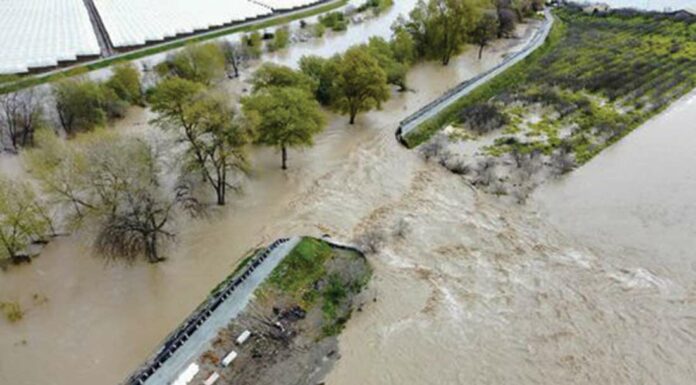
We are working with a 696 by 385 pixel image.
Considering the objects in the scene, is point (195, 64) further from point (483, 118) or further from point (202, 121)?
point (483, 118)

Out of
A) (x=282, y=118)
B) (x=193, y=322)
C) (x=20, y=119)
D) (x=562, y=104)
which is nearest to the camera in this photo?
(x=193, y=322)

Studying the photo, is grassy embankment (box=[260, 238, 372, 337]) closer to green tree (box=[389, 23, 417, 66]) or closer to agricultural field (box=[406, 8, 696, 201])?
agricultural field (box=[406, 8, 696, 201])

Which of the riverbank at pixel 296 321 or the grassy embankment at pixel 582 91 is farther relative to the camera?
the grassy embankment at pixel 582 91

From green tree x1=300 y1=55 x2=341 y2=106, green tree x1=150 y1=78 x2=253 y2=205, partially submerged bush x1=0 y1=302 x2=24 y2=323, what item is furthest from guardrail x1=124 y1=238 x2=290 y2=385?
green tree x1=300 y1=55 x2=341 y2=106

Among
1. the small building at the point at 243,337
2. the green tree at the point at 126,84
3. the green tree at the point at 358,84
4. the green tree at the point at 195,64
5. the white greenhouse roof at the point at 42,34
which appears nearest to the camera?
the small building at the point at 243,337

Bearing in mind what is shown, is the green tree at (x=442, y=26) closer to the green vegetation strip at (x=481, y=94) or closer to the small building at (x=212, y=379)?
the green vegetation strip at (x=481, y=94)

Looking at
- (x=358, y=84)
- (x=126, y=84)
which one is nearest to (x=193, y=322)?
(x=358, y=84)

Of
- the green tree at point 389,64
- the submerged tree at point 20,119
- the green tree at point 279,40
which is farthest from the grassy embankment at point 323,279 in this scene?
the green tree at point 279,40
